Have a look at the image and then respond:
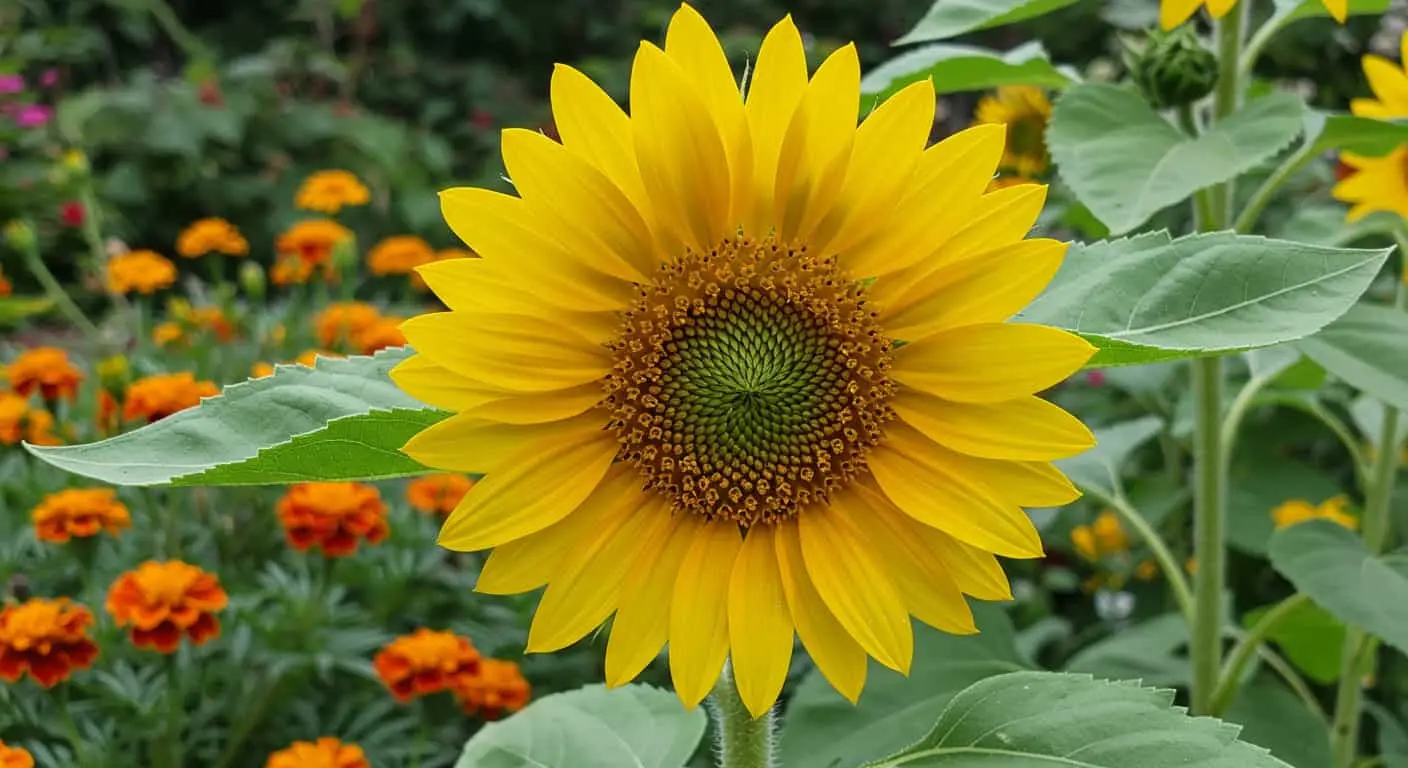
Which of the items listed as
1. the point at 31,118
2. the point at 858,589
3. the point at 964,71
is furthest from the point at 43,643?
the point at 31,118

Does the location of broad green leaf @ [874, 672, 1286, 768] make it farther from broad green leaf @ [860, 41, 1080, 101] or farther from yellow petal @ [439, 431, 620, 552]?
broad green leaf @ [860, 41, 1080, 101]

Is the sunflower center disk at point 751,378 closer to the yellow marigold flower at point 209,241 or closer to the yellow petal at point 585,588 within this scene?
the yellow petal at point 585,588

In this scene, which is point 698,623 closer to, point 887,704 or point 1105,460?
point 887,704

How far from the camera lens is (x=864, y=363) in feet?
2.24

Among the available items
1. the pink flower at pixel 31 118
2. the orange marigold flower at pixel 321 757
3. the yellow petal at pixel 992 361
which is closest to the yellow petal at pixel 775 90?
the yellow petal at pixel 992 361

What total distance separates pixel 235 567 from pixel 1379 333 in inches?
47.5

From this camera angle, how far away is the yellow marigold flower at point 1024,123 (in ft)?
6.41

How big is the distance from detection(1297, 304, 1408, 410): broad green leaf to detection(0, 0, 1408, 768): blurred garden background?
0.22 m

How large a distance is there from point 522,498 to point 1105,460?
801 mm

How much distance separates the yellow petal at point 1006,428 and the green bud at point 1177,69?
507 millimetres

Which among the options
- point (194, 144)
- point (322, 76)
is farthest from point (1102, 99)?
point (322, 76)

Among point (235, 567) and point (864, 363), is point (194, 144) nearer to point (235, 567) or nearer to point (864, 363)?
point (235, 567)

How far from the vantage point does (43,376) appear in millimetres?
1516

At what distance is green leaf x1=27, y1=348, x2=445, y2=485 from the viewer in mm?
605
